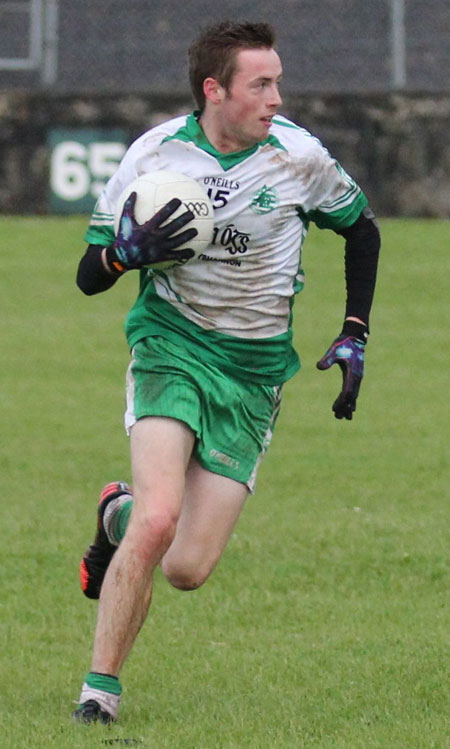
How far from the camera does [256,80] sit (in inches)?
225

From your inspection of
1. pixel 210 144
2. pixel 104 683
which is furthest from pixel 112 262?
pixel 104 683

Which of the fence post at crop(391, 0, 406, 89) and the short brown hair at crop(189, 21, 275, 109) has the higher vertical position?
the short brown hair at crop(189, 21, 275, 109)

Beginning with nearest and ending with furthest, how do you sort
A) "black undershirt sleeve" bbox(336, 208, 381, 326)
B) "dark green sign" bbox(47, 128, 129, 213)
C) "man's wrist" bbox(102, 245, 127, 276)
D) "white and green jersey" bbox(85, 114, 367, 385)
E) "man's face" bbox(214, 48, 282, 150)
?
"man's wrist" bbox(102, 245, 127, 276), "man's face" bbox(214, 48, 282, 150), "white and green jersey" bbox(85, 114, 367, 385), "black undershirt sleeve" bbox(336, 208, 381, 326), "dark green sign" bbox(47, 128, 129, 213)

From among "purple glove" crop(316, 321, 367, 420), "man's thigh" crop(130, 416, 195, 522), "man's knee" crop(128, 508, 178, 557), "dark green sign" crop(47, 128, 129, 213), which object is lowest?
"dark green sign" crop(47, 128, 129, 213)

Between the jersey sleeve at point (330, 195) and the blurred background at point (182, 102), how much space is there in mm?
11729

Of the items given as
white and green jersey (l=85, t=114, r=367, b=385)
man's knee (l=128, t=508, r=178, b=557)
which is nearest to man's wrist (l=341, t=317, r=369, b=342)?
white and green jersey (l=85, t=114, r=367, b=385)

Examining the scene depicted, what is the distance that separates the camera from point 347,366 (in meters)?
5.92

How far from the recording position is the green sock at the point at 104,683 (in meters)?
5.26

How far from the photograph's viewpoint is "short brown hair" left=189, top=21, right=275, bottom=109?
575 cm

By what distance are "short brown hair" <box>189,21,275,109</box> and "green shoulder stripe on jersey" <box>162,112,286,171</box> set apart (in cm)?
16

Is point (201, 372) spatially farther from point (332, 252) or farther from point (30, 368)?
point (332, 252)

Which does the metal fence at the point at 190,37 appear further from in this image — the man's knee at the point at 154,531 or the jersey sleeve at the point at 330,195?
the man's knee at the point at 154,531

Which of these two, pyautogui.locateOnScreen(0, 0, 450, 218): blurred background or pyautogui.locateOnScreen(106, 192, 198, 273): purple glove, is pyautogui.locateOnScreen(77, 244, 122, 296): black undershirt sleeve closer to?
pyautogui.locateOnScreen(106, 192, 198, 273): purple glove

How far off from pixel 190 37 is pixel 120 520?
14.5 meters
